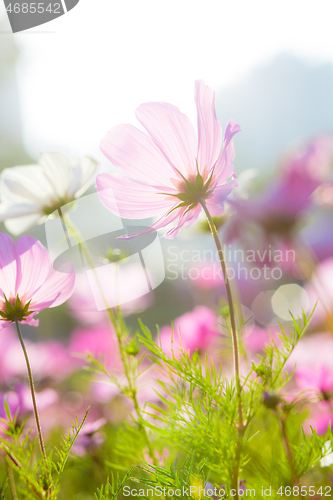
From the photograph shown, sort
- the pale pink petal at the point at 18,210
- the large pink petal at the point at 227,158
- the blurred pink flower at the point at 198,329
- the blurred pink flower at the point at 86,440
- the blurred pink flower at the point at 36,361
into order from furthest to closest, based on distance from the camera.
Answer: the blurred pink flower at the point at 36,361, the blurred pink flower at the point at 198,329, the blurred pink flower at the point at 86,440, the pale pink petal at the point at 18,210, the large pink petal at the point at 227,158

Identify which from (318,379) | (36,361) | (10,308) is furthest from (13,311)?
(36,361)

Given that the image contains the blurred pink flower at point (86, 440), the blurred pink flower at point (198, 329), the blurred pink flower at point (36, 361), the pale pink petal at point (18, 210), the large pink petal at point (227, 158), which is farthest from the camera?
the blurred pink flower at point (36, 361)

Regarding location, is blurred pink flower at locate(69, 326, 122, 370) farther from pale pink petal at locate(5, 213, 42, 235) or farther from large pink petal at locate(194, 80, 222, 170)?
large pink petal at locate(194, 80, 222, 170)

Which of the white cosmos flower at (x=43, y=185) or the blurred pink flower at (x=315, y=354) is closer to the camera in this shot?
the white cosmos flower at (x=43, y=185)

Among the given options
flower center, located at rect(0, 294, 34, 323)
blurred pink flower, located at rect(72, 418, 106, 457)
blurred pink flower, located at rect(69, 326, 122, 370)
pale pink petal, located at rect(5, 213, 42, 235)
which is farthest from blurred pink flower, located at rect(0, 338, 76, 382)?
flower center, located at rect(0, 294, 34, 323)

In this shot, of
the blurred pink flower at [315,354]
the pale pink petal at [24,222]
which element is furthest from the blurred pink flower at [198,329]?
the pale pink petal at [24,222]

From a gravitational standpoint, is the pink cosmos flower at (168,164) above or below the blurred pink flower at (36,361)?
above

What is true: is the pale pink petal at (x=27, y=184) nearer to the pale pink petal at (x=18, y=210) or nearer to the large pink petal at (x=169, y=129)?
the pale pink petal at (x=18, y=210)
